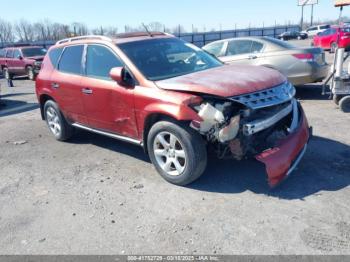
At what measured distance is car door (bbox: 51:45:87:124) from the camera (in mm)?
5465

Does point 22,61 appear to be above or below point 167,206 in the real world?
above

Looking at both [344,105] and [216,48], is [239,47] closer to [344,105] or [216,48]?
[216,48]

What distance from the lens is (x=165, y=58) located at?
4.92 m

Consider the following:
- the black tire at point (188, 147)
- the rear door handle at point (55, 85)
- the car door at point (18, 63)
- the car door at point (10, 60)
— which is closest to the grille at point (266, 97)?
the black tire at point (188, 147)

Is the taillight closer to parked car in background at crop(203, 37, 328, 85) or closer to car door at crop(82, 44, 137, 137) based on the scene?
parked car in background at crop(203, 37, 328, 85)

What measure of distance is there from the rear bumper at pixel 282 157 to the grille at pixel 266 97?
1.47 feet

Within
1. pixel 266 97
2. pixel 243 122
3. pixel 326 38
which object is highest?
pixel 266 97

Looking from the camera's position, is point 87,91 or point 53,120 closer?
point 87,91

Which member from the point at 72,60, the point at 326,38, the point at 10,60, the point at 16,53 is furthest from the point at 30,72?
the point at 326,38

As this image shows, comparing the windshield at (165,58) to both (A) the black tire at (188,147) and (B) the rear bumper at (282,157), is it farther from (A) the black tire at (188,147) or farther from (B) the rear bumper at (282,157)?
(B) the rear bumper at (282,157)

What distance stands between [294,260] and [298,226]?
514 mm

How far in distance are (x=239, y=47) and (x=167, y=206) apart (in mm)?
6534

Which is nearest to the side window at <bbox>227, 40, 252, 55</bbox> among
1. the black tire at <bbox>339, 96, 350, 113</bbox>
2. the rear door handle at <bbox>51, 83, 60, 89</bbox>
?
the black tire at <bbox>339, 96, 350, 113</bbox>

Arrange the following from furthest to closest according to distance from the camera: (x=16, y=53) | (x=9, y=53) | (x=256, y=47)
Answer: (x=9, y=53)
(x=16, y=53)
(x=256, y=47)
